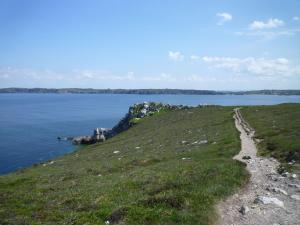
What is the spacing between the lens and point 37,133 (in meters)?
122

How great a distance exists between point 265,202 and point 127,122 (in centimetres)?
9480

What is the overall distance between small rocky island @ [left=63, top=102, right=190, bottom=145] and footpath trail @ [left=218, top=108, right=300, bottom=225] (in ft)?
270

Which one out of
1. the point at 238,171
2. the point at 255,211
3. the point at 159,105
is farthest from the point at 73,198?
the point at 159,105

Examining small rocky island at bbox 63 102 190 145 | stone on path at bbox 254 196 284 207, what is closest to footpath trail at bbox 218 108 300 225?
stone on path at bbox 254 196 284 207

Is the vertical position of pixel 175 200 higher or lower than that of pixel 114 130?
higher

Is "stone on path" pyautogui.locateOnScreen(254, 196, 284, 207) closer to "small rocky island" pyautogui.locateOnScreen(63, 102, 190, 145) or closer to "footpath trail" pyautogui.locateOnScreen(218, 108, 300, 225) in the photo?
"footpath trail" pyautogui.locateOnScreen(218, 108, 300, 225)

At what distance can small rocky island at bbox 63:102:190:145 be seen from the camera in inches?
4331

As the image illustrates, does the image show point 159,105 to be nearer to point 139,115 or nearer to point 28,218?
point 139,115

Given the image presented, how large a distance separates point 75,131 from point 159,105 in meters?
35.8

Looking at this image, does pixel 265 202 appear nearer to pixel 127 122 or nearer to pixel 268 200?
pixel 268 200

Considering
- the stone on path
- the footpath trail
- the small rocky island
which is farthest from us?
the small rocky island

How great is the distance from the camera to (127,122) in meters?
111

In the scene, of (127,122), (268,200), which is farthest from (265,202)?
(127,122)

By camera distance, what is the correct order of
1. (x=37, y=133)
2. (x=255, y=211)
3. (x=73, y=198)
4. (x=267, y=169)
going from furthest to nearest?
(x=37, y=133) < (x=267, y=169) < (x=73, y=198) < (x=255, y=211)
